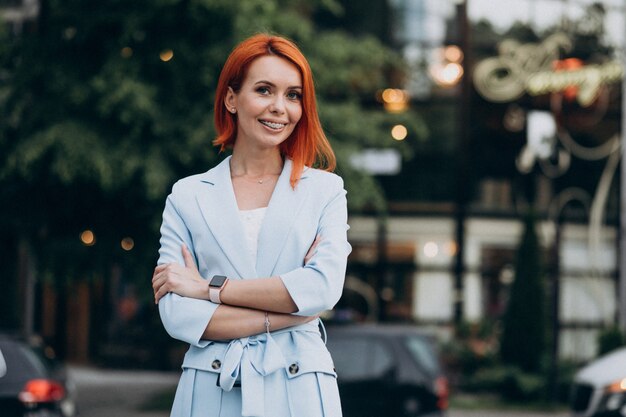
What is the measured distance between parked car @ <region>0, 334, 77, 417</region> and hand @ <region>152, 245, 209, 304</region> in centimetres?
657

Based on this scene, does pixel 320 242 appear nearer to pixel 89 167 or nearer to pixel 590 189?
pixel 89 167

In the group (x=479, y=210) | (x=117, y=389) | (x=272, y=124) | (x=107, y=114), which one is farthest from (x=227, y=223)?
(x=479, y=210)

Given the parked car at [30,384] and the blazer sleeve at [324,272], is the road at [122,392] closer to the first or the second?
the parked car at [30,384]

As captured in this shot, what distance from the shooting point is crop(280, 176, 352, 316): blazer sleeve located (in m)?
2.76

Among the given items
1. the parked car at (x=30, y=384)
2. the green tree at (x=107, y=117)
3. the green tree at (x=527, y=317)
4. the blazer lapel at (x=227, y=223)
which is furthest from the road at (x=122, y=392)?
the blazer lapel at (x=227, y=223)

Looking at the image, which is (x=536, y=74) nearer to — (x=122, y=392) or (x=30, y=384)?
(x=122, y=392)

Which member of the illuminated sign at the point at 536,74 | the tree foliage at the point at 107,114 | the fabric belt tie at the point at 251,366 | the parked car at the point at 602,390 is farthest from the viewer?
the illuminated sign at the point at 536,74

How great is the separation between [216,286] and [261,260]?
133mm

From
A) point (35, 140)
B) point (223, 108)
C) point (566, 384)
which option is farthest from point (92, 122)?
point (223, 108)

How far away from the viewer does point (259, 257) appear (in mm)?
2838

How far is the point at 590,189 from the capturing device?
21.3 m

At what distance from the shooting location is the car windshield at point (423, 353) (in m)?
11.3

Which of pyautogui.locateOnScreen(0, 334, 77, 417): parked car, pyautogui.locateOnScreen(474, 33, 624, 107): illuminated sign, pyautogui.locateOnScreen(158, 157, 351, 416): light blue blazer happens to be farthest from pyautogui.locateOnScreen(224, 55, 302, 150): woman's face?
pyautogui.locateOnScreen(474, 33, 624, 107): illuminated sign

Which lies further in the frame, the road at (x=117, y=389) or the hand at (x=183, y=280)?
the road at (x=117, y=389)
